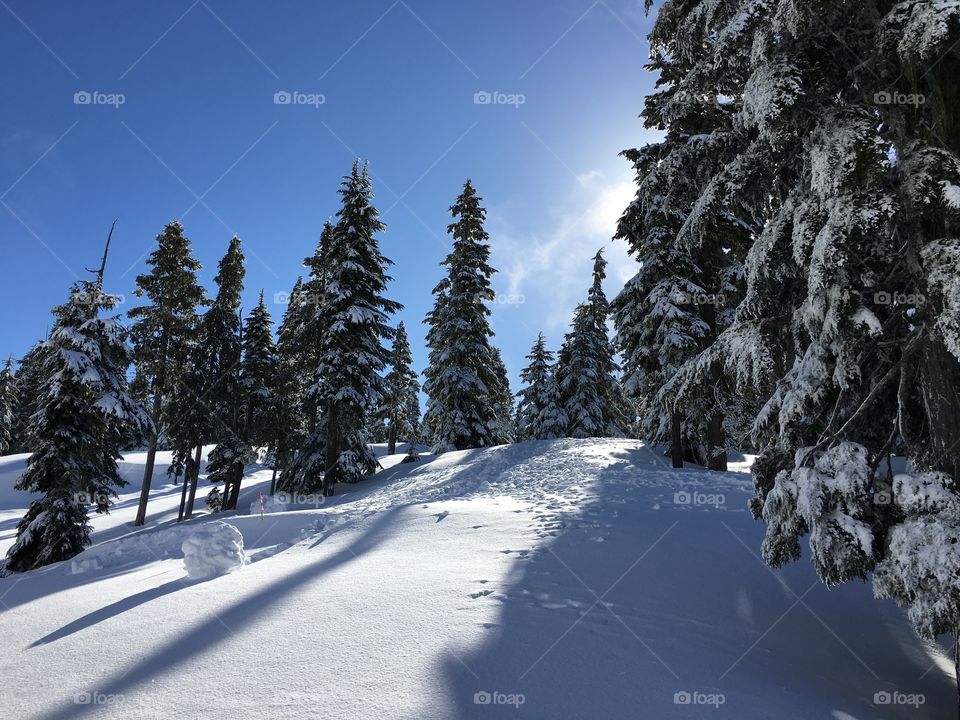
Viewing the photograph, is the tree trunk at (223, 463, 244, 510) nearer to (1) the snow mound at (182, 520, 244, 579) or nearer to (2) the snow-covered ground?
(2) the snow-covered ground

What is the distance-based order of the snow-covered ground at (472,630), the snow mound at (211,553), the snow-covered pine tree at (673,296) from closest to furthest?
1. the snow-covered ground at (472,630)
2. the snow mound at (211,553)
3. the snow-covered pine tree at (673,296)

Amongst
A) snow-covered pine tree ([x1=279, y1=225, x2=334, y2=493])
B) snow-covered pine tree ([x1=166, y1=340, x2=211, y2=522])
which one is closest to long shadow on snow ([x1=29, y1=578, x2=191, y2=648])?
snow-covered pine tree ([x1=279, y1=225, x2=334, y2=493])

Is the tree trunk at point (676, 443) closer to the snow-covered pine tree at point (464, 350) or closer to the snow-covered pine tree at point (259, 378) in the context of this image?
the snow-covered pine tree at point (464, 350)

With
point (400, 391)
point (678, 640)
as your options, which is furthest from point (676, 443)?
point (400, 391)

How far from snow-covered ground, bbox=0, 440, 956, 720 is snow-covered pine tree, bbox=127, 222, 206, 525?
14.6 metres

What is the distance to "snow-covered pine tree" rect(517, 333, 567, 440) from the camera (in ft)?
101

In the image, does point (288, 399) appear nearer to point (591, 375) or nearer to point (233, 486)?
point (233, 486)

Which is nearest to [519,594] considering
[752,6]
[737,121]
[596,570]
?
[596,570]

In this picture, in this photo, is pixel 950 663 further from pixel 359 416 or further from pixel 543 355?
pixel 543 355

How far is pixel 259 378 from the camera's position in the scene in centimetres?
2748

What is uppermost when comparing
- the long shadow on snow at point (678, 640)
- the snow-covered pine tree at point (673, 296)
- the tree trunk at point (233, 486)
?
the snow-covered pine tree at point (673, 296)

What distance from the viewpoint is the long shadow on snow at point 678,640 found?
4000 mm

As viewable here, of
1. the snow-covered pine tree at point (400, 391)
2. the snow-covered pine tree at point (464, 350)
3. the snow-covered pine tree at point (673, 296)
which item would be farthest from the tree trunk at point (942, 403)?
the snow-covered pine tree at point (400, 391)

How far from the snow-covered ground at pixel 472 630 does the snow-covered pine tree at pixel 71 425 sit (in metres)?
5.92
